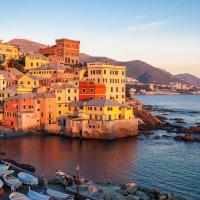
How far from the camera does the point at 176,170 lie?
50312 mm

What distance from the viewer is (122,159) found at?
57.0 m

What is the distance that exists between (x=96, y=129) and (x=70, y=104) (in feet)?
34.7

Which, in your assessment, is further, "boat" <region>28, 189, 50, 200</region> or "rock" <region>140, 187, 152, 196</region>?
"rock" <region>140, 187, 152, 196</region>

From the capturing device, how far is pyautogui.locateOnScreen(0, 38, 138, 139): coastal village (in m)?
73.8

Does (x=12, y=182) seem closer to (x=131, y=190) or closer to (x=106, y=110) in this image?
(x=131, y=190)

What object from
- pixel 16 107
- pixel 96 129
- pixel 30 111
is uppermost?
pixel 16 107

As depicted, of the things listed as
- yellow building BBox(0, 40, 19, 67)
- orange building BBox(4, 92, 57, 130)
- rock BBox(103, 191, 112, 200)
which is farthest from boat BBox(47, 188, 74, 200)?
yellow building BBox(0, 40, 19, 67)

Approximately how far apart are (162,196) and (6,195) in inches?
577

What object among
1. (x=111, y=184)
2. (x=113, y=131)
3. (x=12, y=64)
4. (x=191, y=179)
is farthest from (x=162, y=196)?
(x=12, y=64)

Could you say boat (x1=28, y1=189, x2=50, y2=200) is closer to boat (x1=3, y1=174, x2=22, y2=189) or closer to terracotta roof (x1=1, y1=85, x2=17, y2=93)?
boat (x1=3, y1=174, x2=22, y2=189)

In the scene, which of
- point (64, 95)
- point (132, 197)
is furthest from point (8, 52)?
point (132, 197)

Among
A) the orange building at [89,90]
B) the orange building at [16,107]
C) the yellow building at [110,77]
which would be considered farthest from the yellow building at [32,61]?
the orange building at [16,107]

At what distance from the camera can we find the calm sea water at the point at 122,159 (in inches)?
1784

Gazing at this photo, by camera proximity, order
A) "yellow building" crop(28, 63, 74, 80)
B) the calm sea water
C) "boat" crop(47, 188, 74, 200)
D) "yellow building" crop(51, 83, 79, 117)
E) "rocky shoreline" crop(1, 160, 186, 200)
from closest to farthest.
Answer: "boat" crop(47, 188, 74, 200) → "rocky shoreline" crop(1, 160, 186, 200) → the calm sea water → "yellow building" crop(51, 83, 79, 117) → "yellow building" crop(28, 63, 74, 80)
